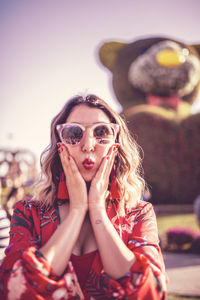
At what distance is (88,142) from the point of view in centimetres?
160

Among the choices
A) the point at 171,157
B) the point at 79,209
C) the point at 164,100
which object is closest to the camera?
the point at 79,209

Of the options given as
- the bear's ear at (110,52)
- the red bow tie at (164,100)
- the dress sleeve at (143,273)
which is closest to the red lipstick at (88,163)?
the dress sleeve at (143,273)

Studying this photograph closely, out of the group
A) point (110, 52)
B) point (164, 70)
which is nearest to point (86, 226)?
point (164, 70)

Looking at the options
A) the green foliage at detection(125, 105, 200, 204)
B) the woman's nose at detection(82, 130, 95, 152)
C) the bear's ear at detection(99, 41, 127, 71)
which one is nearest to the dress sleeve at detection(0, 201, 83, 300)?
the woman's nose at detection(82, 130, 95, 152)

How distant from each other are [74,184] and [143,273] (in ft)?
2.05

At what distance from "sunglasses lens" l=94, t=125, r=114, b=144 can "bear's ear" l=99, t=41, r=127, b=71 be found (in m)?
12.0

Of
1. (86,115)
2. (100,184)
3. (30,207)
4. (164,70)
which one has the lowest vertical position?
(30,207)

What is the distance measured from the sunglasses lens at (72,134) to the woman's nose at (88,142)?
0.03 metres

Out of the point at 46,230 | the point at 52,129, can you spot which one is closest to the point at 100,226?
the point at 46,230

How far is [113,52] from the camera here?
1293cm

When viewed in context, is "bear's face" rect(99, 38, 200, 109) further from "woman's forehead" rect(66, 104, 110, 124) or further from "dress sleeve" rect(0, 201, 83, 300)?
"dress sleeve" rect(0, 201, 83, 300)

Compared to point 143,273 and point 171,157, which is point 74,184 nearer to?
point 143,273

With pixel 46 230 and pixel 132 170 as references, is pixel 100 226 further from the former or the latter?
pixel 132 170

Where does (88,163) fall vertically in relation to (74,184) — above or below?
above
